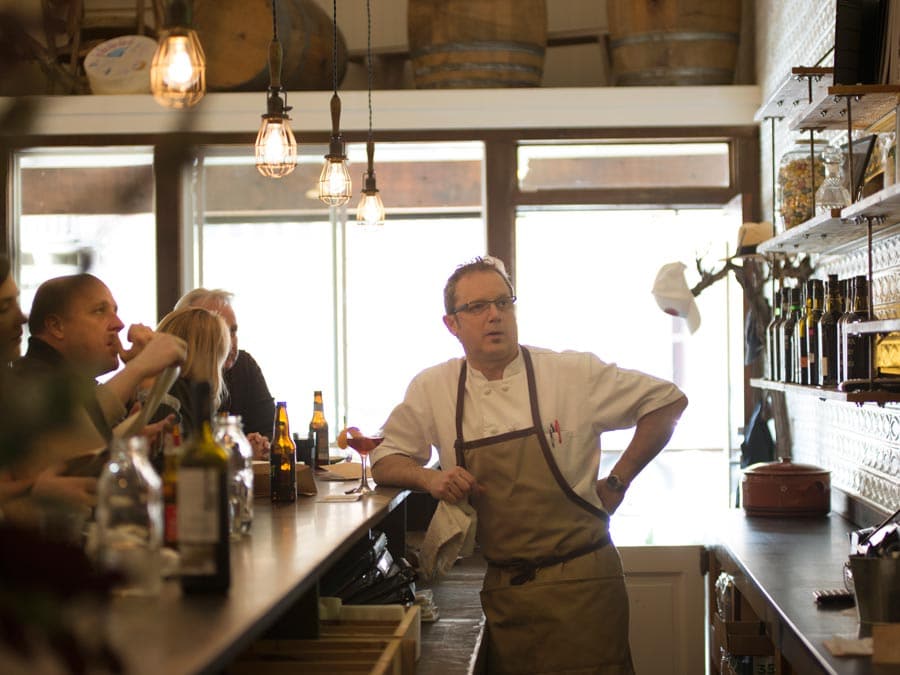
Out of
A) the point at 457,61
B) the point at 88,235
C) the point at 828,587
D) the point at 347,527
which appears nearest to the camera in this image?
the point at 88,235

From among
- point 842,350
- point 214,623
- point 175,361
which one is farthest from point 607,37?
point 214,623

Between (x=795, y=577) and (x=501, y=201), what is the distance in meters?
3.25

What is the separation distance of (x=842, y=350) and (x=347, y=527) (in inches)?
59.1

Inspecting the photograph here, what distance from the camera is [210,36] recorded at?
5.65 m

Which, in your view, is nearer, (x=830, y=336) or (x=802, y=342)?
(x=830, y=336)

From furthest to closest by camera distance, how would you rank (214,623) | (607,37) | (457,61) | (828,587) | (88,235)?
(607,37)
(457,61)
(828,587)
(214,623)
(88,235)

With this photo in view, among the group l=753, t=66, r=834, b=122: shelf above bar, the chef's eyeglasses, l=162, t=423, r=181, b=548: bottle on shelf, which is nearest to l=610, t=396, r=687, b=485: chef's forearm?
the chef's eyeglasses

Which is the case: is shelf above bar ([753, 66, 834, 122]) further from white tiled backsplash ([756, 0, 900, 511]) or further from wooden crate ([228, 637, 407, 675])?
wooden crate ([228, 637, 407, 675])

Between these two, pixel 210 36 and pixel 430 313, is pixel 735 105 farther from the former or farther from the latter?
pixel 210 36

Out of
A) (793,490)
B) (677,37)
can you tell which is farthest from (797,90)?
(677,37)

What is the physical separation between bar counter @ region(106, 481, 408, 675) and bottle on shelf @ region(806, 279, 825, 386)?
1.51 meters

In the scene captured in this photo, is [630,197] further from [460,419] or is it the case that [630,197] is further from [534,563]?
[534,563]

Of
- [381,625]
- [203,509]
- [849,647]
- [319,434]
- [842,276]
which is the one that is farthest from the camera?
[319,434]

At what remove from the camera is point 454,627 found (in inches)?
132
